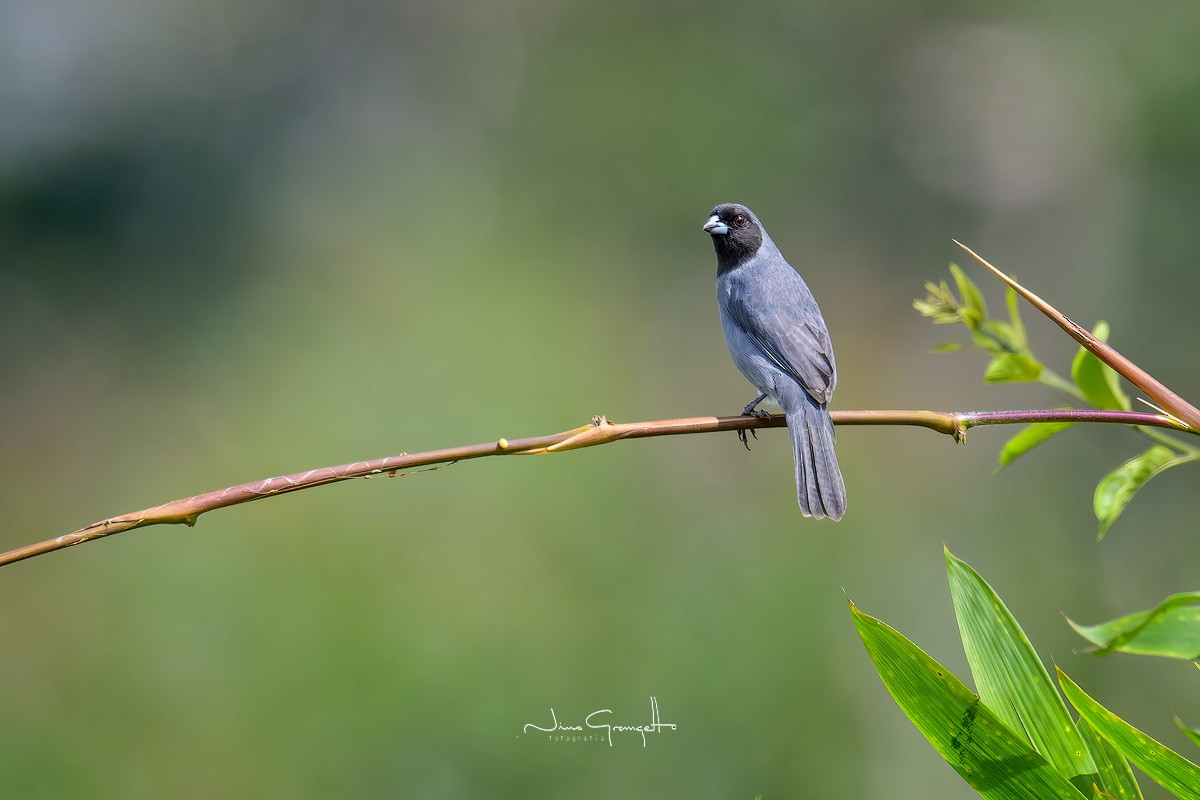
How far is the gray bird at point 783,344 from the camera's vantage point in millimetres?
3260

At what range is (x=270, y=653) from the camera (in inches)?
222

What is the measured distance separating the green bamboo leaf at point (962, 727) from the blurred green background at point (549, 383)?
3.69m

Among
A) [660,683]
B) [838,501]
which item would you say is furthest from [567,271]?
[838,501]

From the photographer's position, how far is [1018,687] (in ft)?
4.27

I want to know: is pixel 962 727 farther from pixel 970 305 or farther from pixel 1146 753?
pixel 970 305

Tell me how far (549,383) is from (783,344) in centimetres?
430

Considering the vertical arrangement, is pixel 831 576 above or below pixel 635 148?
below

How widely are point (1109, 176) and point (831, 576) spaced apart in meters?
5.81

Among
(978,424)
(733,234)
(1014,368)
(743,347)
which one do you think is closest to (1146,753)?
(978,424)

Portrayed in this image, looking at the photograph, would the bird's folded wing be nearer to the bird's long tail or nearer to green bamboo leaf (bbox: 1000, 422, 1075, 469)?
the bird's long tail

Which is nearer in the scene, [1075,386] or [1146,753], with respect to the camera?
[1146,753]

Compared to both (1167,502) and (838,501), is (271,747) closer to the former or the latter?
(838,501)

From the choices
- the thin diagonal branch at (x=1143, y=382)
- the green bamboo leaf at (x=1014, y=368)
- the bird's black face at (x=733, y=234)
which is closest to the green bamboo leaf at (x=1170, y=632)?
the thin diagonal branch at (x=1143, y=382)
